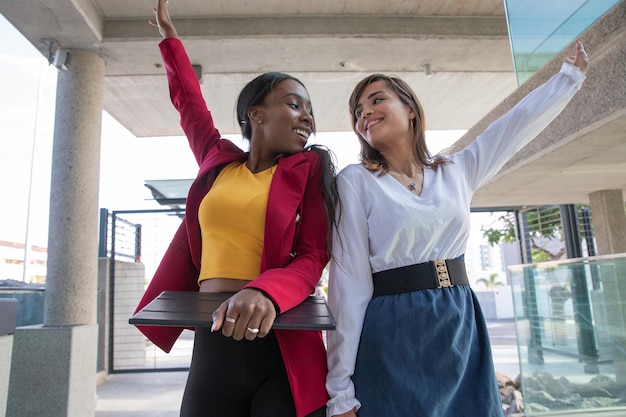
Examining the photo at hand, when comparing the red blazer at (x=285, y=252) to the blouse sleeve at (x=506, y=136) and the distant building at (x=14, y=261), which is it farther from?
the distant building at (x=14, y=261)

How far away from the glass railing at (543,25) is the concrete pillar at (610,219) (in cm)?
287

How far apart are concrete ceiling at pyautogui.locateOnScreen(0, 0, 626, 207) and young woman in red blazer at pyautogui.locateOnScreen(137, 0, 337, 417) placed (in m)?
3.19

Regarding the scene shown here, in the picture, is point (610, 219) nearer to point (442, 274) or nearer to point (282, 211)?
point (442, 274)

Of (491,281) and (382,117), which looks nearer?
(382,117)

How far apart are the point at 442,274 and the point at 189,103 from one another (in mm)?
1116

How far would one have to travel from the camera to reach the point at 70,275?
462 cm

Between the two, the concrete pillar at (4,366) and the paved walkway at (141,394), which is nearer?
the concrete pillar at (4,366)

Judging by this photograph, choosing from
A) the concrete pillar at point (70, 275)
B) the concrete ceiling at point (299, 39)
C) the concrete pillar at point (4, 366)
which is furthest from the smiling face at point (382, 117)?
the concrete pillar at point (70, 275)

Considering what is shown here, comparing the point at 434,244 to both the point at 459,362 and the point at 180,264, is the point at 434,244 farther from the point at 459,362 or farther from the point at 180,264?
the point at 180,264

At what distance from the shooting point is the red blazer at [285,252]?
1.17 metres

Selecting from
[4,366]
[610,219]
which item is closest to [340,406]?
[4,366]

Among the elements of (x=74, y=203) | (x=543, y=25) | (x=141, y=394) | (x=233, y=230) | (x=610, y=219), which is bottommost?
(x=141, y=394)

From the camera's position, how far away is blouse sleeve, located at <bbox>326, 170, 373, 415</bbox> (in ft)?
4.05

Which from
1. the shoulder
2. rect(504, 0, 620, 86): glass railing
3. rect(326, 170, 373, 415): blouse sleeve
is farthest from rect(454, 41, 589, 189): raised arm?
rect(504, 0, 620, 86): glass railing
